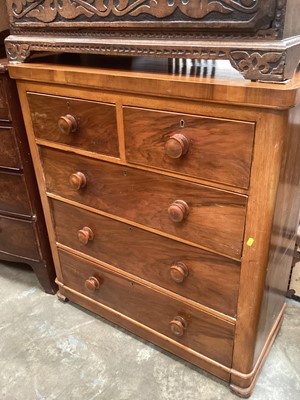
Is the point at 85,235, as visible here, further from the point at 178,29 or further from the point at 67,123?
the point at 178,29

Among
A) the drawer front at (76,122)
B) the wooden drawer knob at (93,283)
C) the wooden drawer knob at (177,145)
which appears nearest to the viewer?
the wooden drawer knob at (177,145)

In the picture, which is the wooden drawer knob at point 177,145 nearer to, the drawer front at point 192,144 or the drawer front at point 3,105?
the drawer front at point 192,144

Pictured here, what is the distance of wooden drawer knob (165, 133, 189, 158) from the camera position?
875mm

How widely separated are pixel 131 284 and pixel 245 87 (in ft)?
2.56

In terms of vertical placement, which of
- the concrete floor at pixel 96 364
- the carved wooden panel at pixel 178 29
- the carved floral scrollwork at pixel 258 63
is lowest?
the concrete floor at pixel 96 364

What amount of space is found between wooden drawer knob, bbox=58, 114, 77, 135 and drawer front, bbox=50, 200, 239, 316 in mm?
303

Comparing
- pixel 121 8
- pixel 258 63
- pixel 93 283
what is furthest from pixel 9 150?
pixel 258 63

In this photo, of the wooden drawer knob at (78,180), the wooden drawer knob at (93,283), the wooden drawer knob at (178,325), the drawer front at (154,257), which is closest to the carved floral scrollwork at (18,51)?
the wooden drawer knob at (78,180)

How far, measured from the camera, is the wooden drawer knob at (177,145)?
88 centimetres

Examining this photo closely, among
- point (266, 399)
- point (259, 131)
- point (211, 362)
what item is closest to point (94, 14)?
point (259, 131)

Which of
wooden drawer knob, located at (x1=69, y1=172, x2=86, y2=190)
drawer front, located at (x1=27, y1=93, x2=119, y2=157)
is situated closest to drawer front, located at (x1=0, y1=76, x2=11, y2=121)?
drawer front, located at (x1=27, y1=93, x2=119, y2=157)

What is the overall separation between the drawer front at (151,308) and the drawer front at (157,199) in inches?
10.6

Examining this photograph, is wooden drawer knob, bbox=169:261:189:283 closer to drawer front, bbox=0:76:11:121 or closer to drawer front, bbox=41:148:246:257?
drawer front, bbox=41:148:246:257

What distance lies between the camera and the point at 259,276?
0.95m
